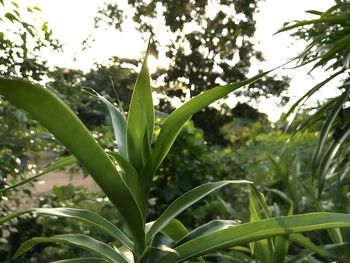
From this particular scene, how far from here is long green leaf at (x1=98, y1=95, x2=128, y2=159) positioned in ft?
3.37

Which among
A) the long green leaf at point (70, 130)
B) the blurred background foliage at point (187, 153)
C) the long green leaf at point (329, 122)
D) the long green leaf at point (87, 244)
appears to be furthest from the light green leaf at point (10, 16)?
→ the long green leaf at point (329, 122)

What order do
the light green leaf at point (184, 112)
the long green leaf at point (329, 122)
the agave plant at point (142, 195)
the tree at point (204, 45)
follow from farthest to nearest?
the tree at point (204, 45) → the long green leaf at point (329, 122) → the light green leaf at point (184, 112) → the agave plant at point (142, 195)

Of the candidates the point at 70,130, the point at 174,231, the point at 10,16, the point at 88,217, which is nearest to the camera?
the point at 70,130

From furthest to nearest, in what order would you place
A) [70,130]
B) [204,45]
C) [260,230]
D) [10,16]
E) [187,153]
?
[204,45] → [187,153] → [10,16] → [260,230] → [70,130]

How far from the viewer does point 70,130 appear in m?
0.72

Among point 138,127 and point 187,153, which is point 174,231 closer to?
point 138,127

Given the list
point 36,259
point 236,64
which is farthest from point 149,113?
point 236,64

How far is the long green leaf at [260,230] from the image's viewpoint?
834 millimetres

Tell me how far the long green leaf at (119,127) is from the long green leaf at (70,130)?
7.0 inches

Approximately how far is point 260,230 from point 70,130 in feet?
1.36

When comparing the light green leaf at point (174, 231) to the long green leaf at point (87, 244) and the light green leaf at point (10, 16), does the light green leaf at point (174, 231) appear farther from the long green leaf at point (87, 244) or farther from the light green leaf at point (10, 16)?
the light green leaf at point (10, 16)

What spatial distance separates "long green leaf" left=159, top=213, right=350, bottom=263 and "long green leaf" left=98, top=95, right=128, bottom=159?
0.84ft

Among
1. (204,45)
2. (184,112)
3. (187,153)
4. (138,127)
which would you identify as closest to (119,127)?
(138,127)

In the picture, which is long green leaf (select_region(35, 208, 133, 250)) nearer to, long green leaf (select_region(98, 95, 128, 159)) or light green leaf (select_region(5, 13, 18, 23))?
long green leaf (select_region(98, 95, 128, 159))
